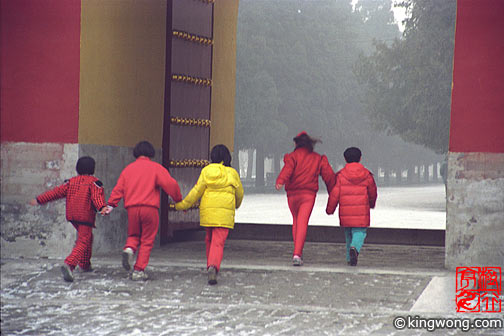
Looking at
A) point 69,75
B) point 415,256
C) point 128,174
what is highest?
point 69,75

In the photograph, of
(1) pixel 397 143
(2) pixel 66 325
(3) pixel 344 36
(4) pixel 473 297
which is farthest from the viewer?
(1) pixel 397 143

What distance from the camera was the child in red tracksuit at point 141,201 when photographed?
8562 mm

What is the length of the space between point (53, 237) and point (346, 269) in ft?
11.4

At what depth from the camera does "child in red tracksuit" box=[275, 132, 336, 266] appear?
999 cm

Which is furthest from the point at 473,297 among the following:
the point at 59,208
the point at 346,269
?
the point at 59,208

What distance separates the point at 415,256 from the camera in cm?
1147

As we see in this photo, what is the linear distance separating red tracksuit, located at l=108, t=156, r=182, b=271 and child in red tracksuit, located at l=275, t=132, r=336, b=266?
5.99ft

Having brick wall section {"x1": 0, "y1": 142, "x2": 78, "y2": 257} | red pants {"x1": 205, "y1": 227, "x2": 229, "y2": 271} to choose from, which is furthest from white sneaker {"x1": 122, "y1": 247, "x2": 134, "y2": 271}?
brick wall section {"x1": 0, "y1": 142, "x2": 78, "y2": 257}

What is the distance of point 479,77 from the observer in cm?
933

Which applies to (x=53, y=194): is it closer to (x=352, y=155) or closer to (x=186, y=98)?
(x=352, y=155)

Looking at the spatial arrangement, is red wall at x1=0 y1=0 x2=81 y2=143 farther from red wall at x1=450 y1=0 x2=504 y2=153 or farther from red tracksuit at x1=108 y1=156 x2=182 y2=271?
red wall at x1=450 y1=0 x2=504 y2=153

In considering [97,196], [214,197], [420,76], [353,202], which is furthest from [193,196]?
[420,76]

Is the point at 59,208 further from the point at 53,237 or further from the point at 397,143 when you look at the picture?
the point at 397,143

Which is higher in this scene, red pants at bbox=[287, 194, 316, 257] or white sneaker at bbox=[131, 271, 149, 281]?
red pants at bbox=[287, 194, 316, 257]
